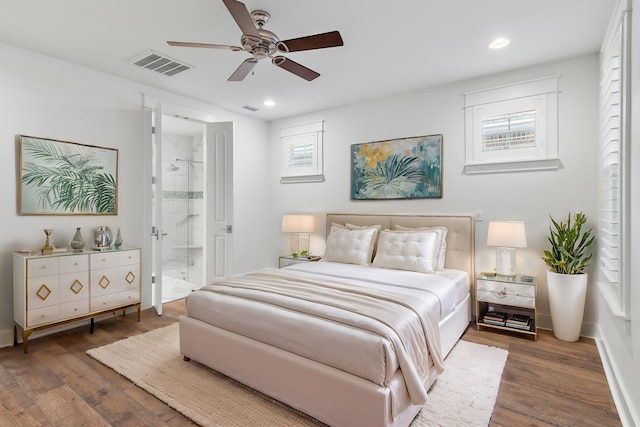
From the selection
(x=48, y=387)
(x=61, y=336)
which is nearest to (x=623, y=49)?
(x=48, y=387)

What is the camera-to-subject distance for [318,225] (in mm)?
4988

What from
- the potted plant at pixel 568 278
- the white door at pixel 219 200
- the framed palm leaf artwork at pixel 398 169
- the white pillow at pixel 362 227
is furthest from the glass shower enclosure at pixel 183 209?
the potted plant at pixel 568 278

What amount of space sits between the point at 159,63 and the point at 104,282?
230 centimetres

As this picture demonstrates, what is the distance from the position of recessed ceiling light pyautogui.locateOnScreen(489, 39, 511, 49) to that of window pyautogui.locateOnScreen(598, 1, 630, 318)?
0.71m

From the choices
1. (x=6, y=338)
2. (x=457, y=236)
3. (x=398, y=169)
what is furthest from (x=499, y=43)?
(x=6, y=338)

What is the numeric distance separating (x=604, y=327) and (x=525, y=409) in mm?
1280

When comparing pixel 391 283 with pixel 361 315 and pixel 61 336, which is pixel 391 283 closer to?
pixel 361 315

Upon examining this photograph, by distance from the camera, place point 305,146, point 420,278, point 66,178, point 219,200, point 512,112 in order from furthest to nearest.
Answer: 1. point 305,146
2. point 219,200
3. point 512,112
4. point 66,178
5. point 420,278

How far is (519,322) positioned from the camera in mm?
3193

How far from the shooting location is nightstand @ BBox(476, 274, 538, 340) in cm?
311

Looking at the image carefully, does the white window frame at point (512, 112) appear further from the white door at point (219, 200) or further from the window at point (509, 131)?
the white door at point (219, 200)

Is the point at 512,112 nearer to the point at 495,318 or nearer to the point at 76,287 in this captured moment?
the point at 495,318

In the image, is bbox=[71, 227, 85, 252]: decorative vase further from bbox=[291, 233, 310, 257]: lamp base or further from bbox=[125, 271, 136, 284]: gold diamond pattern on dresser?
bbox=[291, 233, 310, 257]: lamp base

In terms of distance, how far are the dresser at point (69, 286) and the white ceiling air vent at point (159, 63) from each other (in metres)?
1.95
